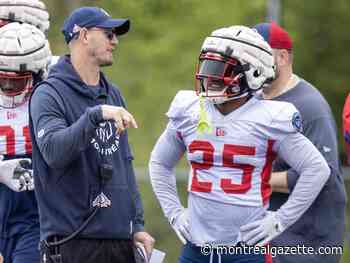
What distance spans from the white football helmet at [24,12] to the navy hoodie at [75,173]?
1.65 m

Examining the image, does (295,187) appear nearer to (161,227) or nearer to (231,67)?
(231,67)

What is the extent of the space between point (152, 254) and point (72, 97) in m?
0.97

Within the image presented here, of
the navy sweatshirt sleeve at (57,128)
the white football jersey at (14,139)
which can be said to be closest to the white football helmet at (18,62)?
the white football jersey at (14,139)

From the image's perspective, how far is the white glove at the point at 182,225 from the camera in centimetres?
760

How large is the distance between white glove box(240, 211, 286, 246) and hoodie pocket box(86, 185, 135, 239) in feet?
2.11

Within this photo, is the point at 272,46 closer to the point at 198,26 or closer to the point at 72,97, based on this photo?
the point at 72,97

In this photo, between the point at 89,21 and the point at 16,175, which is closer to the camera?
the point at 89,21

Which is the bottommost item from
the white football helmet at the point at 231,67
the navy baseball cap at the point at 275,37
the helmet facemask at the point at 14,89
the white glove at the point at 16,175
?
the white glove at the point at 16,175

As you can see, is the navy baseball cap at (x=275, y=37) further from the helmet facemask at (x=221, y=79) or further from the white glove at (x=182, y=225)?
the white glove at (x=182, y=225)

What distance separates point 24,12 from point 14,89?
924 mm

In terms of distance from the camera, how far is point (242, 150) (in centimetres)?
739

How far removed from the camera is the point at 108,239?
7.55 meters

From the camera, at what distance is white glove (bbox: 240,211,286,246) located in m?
7.39

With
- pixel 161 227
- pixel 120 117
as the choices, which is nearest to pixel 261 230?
pixel 120 117
